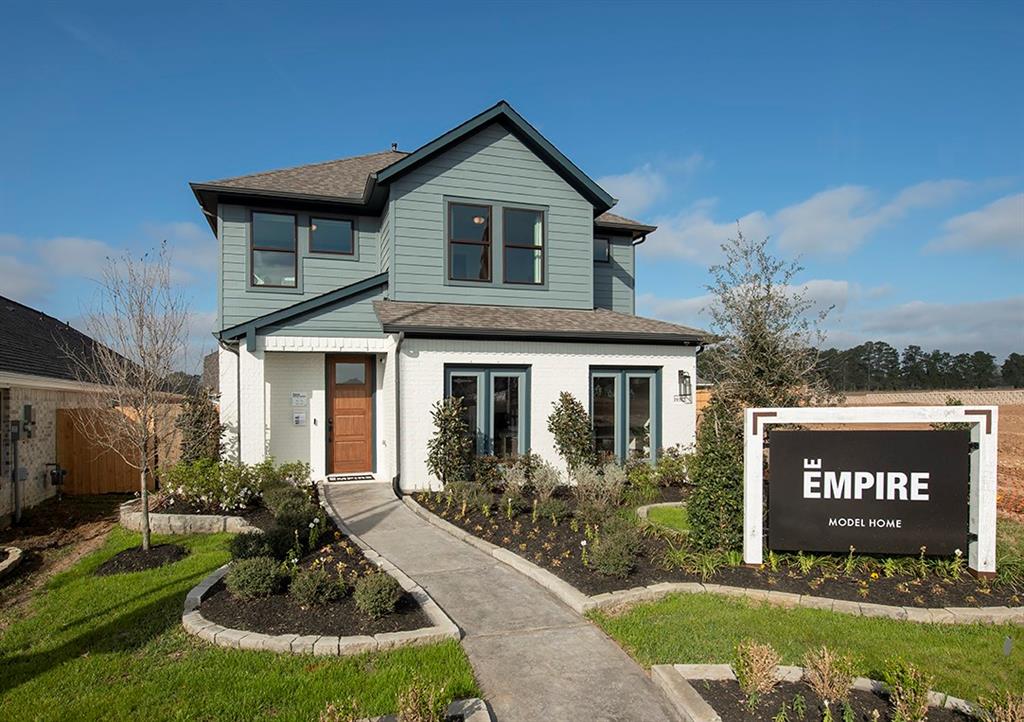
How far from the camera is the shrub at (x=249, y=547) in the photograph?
6266 millimetres

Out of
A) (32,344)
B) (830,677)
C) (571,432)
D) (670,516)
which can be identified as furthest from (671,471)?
(32,344)

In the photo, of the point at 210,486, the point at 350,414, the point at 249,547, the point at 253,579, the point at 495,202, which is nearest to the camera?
the point at 253,579

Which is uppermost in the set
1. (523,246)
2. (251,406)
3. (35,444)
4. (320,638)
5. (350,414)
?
(523,246)

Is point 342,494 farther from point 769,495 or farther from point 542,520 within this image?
point 769,495

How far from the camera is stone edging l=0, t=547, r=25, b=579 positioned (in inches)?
269

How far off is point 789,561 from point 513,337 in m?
6.45

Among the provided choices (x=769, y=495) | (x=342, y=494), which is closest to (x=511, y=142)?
(x=342, y=494)

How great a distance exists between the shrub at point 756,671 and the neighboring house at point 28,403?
11533 millimetres

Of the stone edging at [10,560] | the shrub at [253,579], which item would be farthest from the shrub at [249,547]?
the stone edging at [10,560]

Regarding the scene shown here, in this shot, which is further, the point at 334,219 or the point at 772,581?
the point at 334,219

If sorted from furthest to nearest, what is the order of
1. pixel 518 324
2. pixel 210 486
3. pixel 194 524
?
1. pixel 518 324
2. pixel 210 486
3. pixel 194 524

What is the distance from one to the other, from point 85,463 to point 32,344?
374 cm

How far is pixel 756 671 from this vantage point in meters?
3.66

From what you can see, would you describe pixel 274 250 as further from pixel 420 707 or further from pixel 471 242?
pixel 420 707
